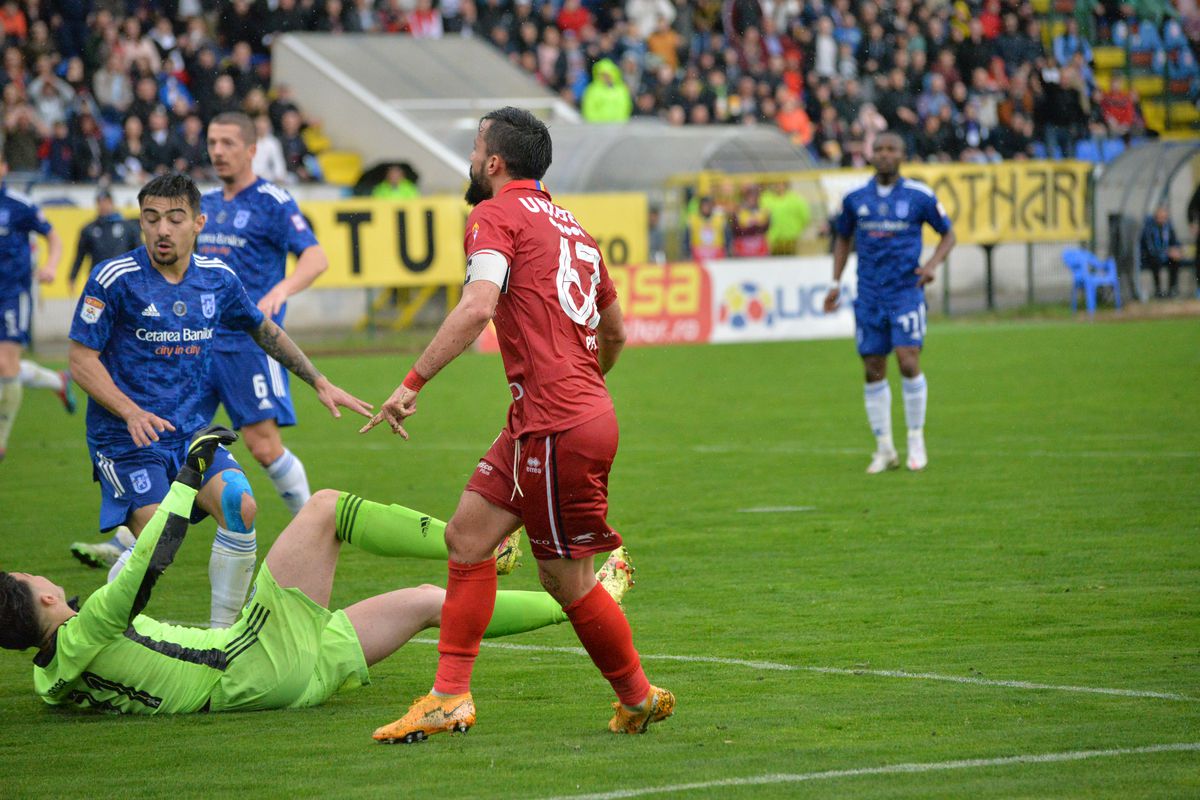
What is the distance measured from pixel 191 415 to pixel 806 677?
2.78m

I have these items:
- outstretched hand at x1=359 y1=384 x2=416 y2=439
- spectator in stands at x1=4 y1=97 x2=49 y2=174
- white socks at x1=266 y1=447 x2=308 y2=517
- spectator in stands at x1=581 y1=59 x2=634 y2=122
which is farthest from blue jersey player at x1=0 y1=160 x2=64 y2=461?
spectator in stands at x1=581 y1=59 x2=634 y2=122

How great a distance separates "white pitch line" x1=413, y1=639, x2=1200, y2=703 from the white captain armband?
204 cm

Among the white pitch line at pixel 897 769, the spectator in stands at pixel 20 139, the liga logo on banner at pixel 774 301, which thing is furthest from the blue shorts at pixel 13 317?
the liga logo on banner at pixel 774 301

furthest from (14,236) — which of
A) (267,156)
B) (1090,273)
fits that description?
(1090,273)

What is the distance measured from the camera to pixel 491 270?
5414 mm

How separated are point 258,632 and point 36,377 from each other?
31.0 ft

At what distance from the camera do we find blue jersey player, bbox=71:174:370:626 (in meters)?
6.89

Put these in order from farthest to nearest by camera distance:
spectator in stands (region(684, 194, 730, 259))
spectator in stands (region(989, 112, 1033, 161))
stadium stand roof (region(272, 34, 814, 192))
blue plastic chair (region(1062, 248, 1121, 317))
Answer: spectator in stands (region(989, 112, 1033, 161))
stadium stand roof (region(272, 34, 814, 192))
blue plastic chair (region(1062, 248, 1121, 317))
spectator in stands (region(684, 194, 730, 259))

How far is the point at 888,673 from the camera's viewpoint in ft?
21.0

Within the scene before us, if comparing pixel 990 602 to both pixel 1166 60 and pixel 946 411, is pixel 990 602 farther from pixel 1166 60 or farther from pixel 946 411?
pixel 1166 60

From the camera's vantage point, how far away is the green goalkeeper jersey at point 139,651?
5617 mm

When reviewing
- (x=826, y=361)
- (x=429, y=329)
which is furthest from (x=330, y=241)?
(x=826, y=361)

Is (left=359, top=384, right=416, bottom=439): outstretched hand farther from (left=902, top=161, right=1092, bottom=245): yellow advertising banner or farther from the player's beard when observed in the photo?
(left=902, top=161, right=1092, bottom=245): yellow advertising banner

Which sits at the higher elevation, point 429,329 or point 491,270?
point 491,270
